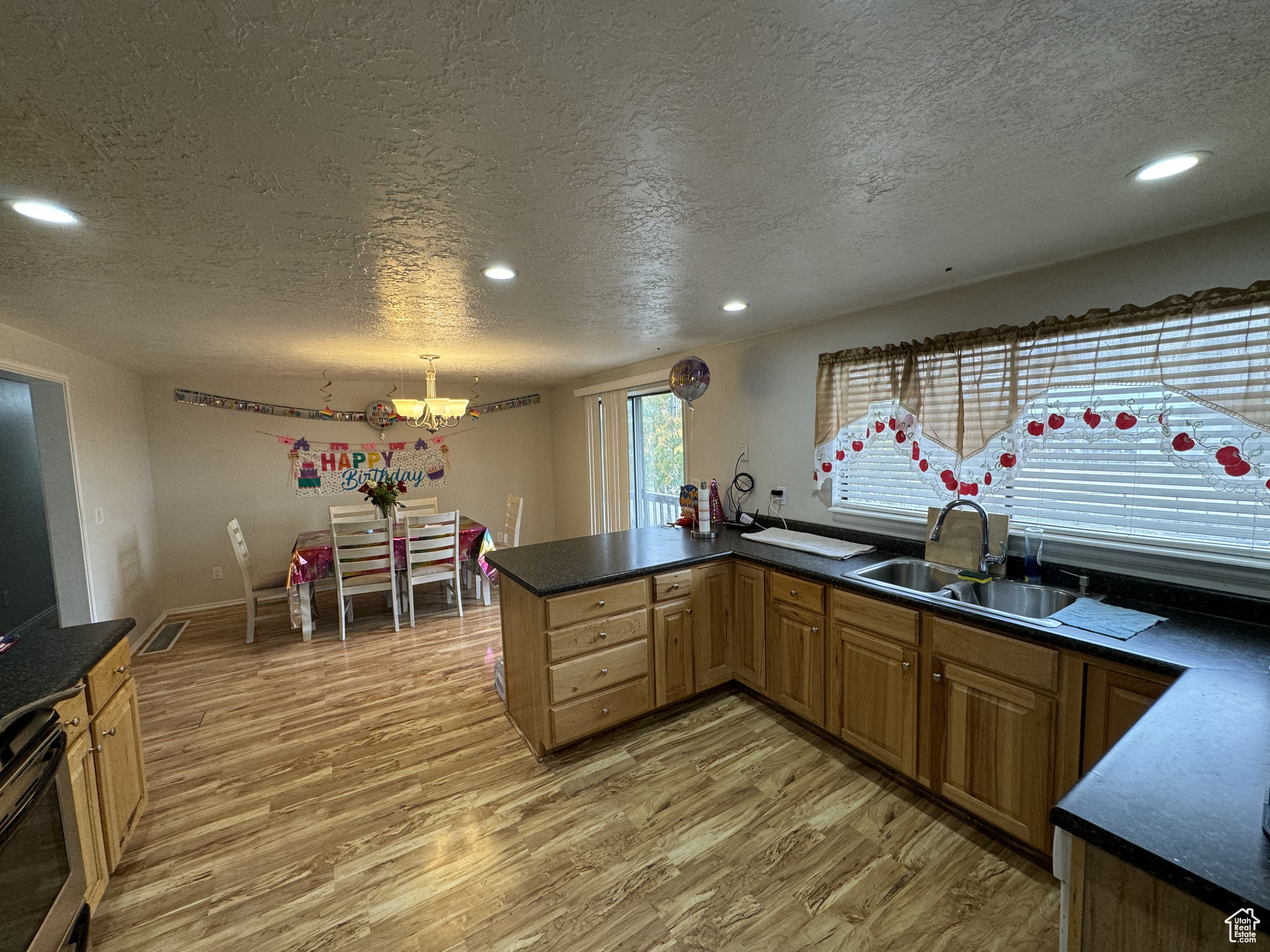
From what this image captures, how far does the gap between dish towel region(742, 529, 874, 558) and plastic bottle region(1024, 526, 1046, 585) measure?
26.1 inches

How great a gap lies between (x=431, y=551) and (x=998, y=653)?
3.73m

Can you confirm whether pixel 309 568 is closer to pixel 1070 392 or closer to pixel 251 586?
pixel 251 586

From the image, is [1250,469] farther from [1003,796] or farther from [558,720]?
[558,720]

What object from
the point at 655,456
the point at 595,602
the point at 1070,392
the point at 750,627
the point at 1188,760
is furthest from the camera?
the point at 655,456

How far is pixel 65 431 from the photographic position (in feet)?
9.52

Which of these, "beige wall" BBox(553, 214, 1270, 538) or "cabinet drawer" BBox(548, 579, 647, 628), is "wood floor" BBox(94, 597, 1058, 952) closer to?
"cabinet drawer" BBox(548, 579, 647, 628)

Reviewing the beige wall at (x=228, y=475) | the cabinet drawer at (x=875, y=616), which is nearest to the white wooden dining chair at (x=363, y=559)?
the beige wall at (x=228, y=475)

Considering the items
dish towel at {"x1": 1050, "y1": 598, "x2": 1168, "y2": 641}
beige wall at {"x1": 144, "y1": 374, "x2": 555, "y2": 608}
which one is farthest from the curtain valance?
beige wall at {"x1": 144, "y1": 374, "x2": 555, "y2": 608}

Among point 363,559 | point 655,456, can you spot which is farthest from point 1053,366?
point 363,559

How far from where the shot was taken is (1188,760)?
99cm

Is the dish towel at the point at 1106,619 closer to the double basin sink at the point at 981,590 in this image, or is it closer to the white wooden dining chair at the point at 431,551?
the double basin sink at the point at 981,590

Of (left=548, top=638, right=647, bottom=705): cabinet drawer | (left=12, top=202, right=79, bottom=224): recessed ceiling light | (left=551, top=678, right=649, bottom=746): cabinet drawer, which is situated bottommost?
(left=551, top=678, right=649, bottom=746): cabinet drawer

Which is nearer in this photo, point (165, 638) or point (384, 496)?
point (165, 638)

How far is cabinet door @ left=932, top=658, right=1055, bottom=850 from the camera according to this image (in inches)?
64.4
